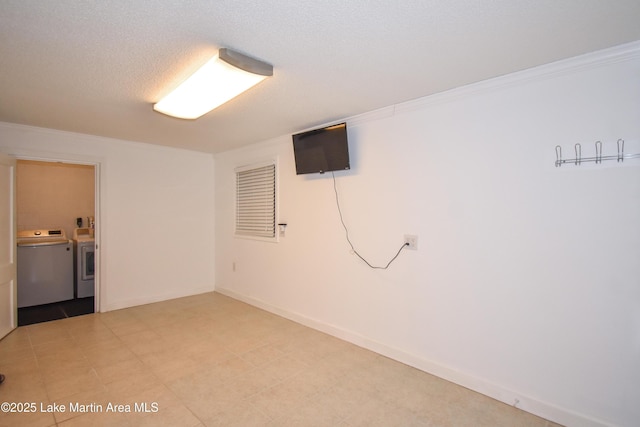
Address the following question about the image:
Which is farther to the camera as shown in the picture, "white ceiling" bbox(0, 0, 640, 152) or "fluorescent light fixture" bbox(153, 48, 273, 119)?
"fluorescent light fixture" bbox(153, 48, 273, 119)

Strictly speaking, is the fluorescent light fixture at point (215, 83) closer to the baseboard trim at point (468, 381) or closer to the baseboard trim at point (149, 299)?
the baseboard trim at point (468, 381)

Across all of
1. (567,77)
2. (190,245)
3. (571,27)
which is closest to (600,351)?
(567,77)

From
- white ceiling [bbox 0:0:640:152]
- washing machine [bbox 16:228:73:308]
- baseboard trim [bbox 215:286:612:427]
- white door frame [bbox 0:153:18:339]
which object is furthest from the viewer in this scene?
washing machine [bbox 16:228:73:308]

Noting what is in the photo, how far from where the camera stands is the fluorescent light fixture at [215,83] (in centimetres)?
188

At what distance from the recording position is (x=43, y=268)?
4.43m

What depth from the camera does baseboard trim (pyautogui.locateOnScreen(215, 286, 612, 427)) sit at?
193cm

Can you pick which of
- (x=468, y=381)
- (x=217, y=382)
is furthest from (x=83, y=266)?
(x=468, y=381)

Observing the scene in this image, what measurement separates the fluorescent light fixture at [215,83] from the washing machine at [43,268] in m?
3.48

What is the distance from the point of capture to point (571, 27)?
1.58 m

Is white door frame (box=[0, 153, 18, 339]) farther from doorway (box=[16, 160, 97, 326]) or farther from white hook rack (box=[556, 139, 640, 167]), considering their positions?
white hook rack (box=[556, 139, 640, 167])

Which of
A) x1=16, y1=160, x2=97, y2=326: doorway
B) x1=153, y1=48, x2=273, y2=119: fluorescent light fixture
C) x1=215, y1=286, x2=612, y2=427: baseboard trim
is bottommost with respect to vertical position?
x1=215, y1=286, x2=612, y2=427: baseboard trim

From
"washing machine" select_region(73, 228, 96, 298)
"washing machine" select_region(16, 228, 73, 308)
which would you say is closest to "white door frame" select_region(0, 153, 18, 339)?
"washing machine" select_region(16, 228, 73, 308)

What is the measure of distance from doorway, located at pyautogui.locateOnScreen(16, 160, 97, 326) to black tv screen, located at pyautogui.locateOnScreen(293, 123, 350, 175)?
3.38 meters

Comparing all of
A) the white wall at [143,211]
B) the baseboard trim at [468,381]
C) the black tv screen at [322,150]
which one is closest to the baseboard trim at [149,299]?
the white wall at [143,211]
